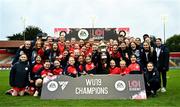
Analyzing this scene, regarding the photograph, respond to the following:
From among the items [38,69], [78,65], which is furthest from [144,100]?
[38,69]

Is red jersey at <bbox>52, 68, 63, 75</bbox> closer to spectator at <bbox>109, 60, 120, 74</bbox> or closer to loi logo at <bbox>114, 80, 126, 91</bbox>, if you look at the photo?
spectator at <bbox>109, 60, 120, 74</bbox>

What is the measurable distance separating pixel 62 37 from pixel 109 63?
6.33 ft

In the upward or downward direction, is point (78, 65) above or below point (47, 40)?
below

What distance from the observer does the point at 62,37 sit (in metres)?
12.9

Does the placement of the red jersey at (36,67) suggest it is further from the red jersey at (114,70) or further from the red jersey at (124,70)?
the red jersey at (124,70)

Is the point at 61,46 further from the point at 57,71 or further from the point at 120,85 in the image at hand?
the point at 120,85

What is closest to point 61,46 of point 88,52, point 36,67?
point 88,52

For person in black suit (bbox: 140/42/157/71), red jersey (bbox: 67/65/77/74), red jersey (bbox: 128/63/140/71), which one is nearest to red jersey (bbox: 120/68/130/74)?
red jersey (bbox: 128/63/140/71)

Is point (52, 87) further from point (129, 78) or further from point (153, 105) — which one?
point (153, 105)

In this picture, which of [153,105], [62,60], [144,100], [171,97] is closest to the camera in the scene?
[153,105]

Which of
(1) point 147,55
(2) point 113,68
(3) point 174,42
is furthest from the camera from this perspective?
(3) point 174,42

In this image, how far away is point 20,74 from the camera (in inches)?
477

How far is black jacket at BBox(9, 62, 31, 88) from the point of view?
12102mm

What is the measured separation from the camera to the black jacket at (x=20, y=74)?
1210 centimetres
